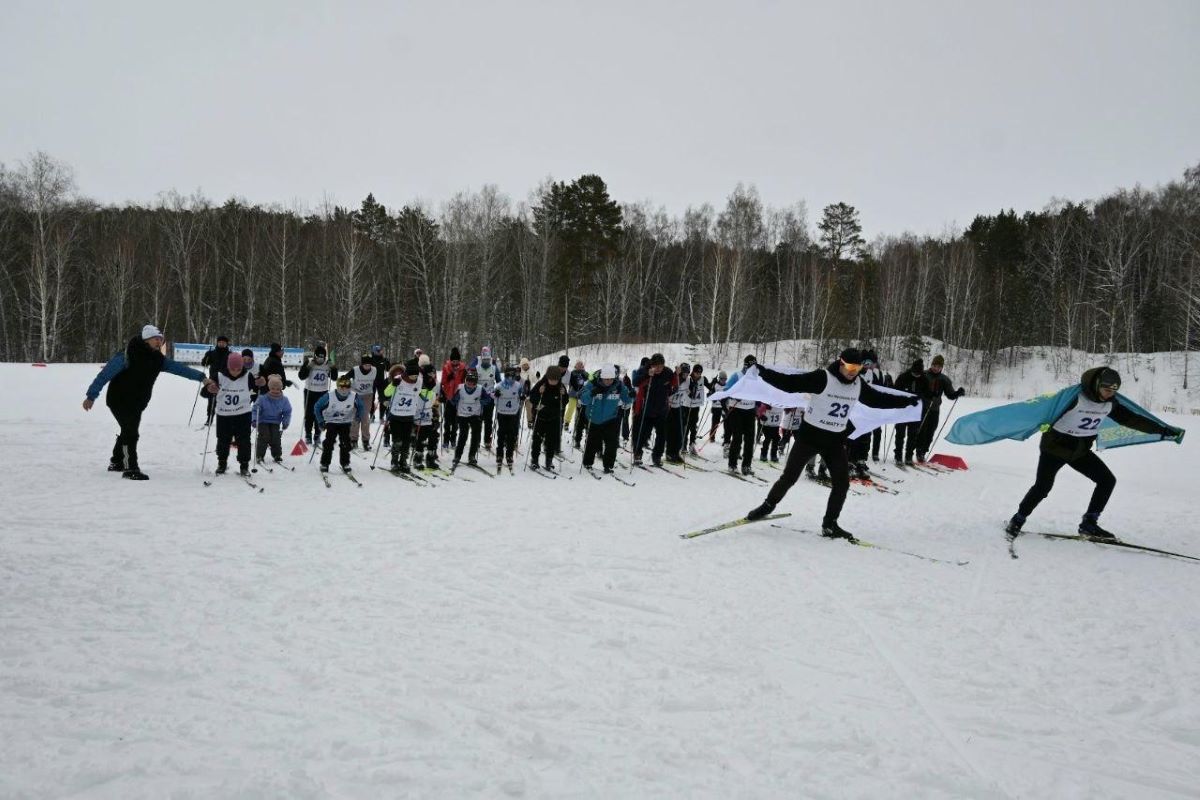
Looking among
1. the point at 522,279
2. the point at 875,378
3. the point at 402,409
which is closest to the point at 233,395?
the point at 402,409

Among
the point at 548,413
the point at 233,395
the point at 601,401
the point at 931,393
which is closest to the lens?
the point at 233,395

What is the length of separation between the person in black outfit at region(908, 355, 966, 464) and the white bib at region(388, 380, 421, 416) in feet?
31.5

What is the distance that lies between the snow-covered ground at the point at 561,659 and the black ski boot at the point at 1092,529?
25 cm

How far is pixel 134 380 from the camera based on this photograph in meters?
8.51

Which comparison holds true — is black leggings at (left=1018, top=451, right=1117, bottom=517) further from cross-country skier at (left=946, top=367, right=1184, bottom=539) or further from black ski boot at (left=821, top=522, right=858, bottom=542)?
black ski boot at (left=821, top=522, right=858, bottom=542)

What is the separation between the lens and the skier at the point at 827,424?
22.3 feet

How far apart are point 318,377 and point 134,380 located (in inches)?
148

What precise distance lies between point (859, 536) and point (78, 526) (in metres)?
8.20

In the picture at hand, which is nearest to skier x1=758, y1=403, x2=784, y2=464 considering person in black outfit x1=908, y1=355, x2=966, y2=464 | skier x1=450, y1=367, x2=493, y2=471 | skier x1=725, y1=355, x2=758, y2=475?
skier x1=725, y1=355, x2=758, y2=475

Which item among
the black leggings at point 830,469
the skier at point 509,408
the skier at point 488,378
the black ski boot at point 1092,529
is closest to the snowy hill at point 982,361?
the skier at point 488,378

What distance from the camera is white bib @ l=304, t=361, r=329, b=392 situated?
12.1 meters

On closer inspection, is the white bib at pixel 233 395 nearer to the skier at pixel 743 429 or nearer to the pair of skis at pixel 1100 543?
the skier at pixel 743 429

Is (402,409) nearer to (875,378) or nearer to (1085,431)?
(875,378)

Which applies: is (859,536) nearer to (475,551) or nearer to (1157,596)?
(1157,596)
